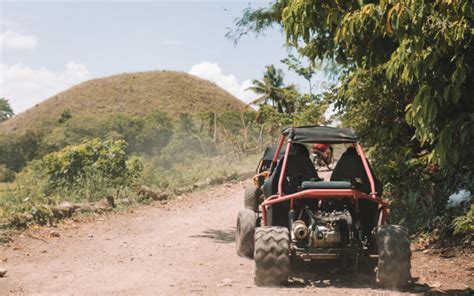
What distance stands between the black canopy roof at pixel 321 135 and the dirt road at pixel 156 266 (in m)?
1.73

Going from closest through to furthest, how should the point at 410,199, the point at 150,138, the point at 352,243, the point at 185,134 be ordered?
the point at 352,243 < the point at 410,199 < the point at 185,134 < the point at 150,138

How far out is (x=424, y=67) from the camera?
514 centimetres

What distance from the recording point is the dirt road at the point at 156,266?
677 cm

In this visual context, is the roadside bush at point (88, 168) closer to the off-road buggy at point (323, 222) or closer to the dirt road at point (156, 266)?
the dirt road at point (156, 266)

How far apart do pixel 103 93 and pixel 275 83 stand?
35.9 m

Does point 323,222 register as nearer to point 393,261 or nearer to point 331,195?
point 331,195

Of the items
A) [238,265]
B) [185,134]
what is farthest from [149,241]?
[185,134]

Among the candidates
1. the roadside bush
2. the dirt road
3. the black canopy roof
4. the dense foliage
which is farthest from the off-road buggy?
the roadside bush

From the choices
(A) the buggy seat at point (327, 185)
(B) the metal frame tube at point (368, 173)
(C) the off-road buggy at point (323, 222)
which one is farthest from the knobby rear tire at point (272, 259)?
(B) the metal frame tube at point (368, 173)

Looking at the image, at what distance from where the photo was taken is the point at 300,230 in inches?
269

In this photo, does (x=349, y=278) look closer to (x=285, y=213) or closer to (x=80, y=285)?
(x=285, y=213)

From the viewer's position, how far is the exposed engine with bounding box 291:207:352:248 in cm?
675

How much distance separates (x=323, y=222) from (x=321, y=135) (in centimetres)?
148

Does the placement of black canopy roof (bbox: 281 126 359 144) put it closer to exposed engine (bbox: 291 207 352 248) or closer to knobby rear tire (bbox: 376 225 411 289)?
exposed engine (bbox: 291 207 352 248)
